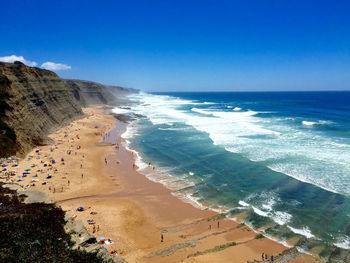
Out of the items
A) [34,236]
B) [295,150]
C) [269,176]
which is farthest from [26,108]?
[295,150]

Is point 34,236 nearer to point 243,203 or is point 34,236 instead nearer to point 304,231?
point 243,203

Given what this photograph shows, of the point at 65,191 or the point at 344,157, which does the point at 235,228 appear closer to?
the point at 65,191

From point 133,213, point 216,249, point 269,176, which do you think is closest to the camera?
point 216,249

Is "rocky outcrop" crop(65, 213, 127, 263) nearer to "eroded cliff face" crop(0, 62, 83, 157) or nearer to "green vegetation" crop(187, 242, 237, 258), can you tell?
"green vegetation" crop(187, 242, 237, 258)

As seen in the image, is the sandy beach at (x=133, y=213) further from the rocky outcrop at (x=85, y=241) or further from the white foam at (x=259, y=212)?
the rocky outcrop at (x=85, y=241)

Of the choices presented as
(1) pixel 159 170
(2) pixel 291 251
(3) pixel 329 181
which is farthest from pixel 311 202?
(1) pixel 159 170
